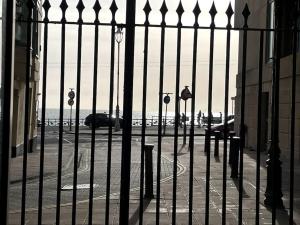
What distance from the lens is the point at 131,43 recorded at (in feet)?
17.2

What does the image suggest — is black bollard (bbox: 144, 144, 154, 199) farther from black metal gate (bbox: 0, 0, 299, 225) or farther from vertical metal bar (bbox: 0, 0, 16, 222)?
vertical metal bar (bbox: 0, 0, 16, 222)

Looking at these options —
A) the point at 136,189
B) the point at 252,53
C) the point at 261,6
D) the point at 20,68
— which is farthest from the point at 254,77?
the point at 136,189

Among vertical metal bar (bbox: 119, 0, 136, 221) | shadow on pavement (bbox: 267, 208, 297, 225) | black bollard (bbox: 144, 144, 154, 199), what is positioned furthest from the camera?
black bollard (bbox: 144, 144, 154, 199)

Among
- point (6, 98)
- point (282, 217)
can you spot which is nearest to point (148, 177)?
point (282, 217)

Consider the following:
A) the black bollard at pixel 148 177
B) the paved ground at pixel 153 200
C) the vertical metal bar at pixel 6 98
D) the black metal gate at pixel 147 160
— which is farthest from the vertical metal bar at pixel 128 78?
the black bollard at pixel 148 177

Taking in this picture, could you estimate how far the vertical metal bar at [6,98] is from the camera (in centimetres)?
508

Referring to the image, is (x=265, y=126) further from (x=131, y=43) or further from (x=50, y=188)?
(x=131, y=43)

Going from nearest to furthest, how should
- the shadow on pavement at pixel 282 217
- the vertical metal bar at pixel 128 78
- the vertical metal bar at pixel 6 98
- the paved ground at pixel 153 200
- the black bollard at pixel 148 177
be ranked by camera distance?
the vertical metal bar at pixel 6 98 < the vertical metal bar at pixel 128 78 < the shadow on pavement at pixel 282 217 < the paved ground at pixel 153 200 < the black bollard at pixel 148 177

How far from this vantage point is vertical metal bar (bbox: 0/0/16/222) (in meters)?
5.08

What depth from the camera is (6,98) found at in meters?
5.13

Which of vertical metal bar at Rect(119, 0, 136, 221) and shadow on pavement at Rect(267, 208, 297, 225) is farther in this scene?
shadow on pavement at Rect(267, 208, 297, 225)

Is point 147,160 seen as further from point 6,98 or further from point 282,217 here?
point 6,98

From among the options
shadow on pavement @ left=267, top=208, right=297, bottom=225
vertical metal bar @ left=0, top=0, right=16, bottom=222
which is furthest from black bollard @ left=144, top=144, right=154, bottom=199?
vertical metal bar @ left=0, top=0, right=16, bottom=222

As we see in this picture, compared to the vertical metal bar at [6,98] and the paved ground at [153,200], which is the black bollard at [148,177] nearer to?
the paved ground at [153,200]
